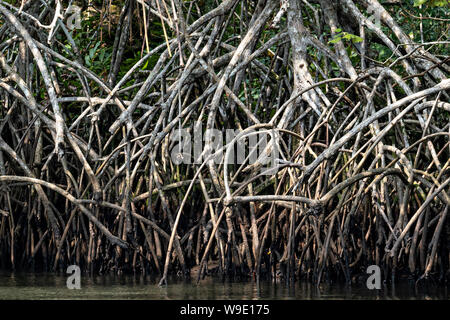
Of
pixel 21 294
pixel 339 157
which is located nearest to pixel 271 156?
pixel 339 157

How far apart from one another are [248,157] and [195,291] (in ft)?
3.88

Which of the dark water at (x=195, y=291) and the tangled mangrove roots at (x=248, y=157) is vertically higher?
the tangled mangrove roots at (x=248, y=157)

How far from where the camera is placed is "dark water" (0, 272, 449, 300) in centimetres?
668

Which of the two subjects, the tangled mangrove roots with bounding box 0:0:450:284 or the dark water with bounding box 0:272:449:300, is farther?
the tangled mangrove roots with bounding box 0:0:450:284

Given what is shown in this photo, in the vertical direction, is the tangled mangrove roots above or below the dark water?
above

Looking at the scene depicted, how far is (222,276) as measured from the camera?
304 inches

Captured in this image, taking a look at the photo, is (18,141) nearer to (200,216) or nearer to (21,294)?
(200,216)

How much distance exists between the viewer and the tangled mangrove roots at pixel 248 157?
7152 mm

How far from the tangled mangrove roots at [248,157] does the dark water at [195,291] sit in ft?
0.58

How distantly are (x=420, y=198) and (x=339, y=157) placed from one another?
0.75 meters

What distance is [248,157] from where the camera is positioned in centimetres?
751

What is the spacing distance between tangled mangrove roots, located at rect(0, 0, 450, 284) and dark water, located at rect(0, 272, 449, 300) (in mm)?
178

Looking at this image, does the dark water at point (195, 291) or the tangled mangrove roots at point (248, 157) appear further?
the tangled mangrove roots at point (248, 157)

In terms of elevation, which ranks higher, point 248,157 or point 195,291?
point 248,157
